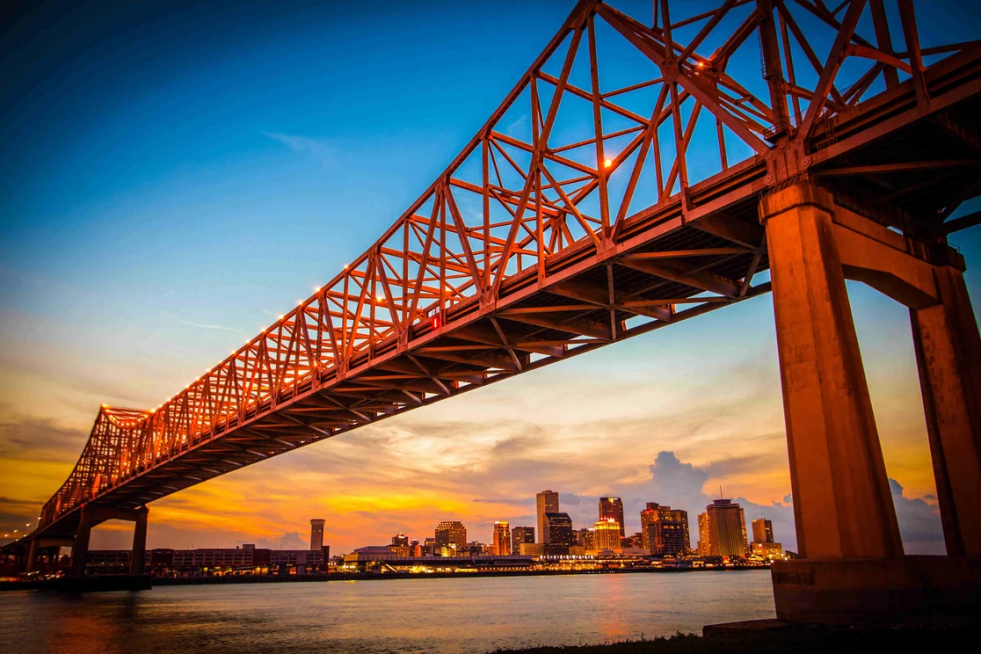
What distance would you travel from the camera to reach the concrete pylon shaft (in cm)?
1460

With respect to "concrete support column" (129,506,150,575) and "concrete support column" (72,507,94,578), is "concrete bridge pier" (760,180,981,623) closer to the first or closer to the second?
"concrete support column" (72,507,94,578)

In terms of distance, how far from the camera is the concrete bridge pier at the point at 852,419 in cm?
1427

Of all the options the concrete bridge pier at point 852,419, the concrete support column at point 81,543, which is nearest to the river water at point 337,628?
the concrete bridge pier at point 852,419

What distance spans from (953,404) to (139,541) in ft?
379

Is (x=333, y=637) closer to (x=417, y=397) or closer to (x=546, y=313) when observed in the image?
(x=417, y=397)

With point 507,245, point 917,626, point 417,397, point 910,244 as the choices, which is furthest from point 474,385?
point 917,626

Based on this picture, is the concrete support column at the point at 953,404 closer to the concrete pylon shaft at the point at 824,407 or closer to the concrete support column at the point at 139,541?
the concrete pylon shaft at the point at 824,407

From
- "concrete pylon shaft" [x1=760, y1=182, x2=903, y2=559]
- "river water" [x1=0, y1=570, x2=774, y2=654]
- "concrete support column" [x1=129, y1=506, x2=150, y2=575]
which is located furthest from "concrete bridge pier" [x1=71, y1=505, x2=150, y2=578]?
"concrete pylon shaft" [x1=760, y1=182, x2=903, y2=559]

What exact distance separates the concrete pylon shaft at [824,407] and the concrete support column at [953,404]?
5255mm

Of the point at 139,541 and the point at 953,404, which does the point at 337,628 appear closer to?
the point at 953,404

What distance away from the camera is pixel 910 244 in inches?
802

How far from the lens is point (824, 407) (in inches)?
600

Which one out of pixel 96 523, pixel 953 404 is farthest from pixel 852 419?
pixel 96 523

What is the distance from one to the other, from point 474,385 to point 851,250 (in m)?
26.1
